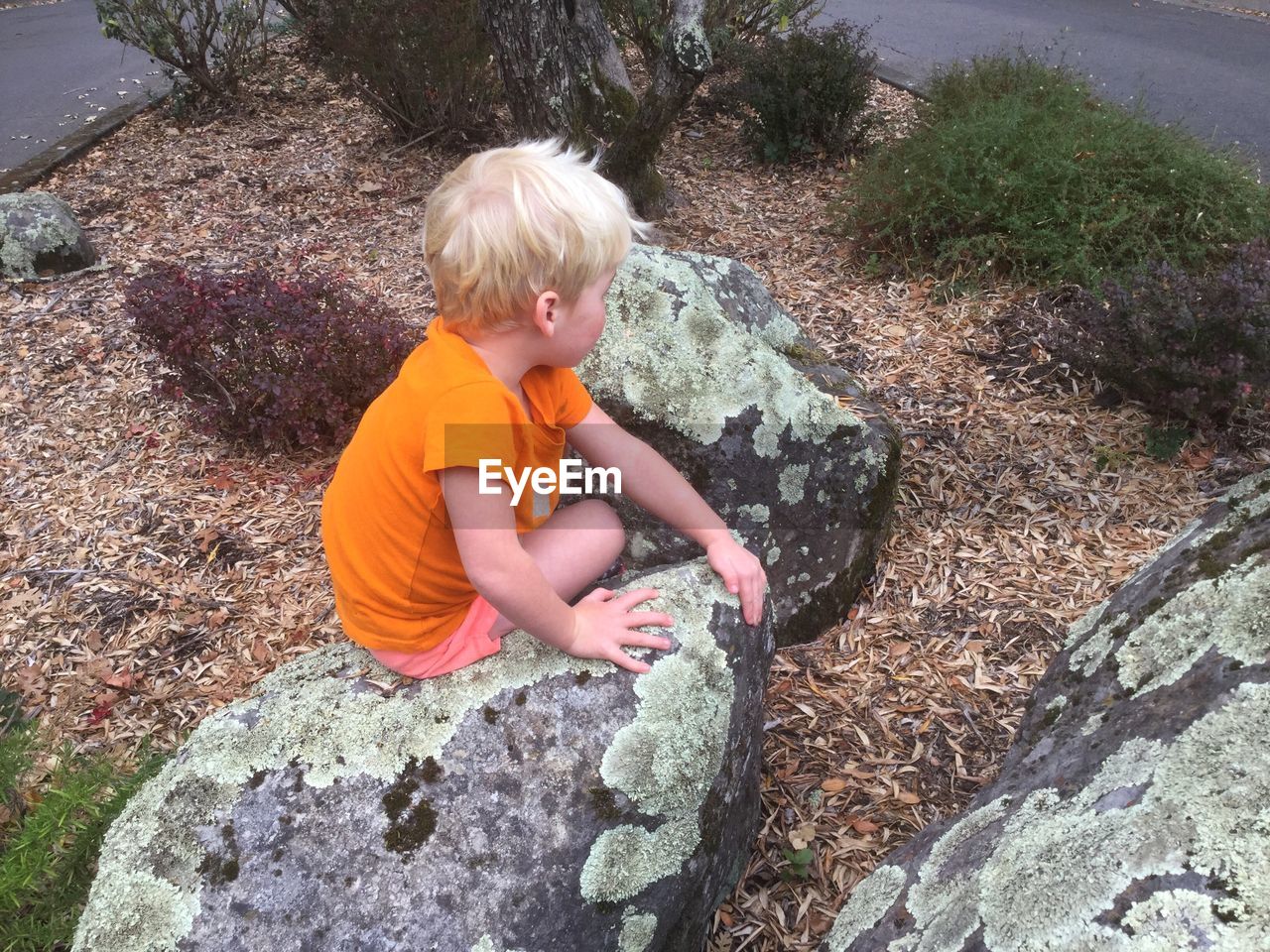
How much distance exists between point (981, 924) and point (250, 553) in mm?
2926

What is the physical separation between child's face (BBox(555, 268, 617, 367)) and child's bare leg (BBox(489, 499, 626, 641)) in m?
0.45

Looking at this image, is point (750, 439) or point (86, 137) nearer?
point (750, 439)

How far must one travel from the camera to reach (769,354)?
294 cm

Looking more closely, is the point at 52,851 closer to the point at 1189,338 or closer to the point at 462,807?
the point at 462,807

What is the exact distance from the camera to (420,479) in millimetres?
1713

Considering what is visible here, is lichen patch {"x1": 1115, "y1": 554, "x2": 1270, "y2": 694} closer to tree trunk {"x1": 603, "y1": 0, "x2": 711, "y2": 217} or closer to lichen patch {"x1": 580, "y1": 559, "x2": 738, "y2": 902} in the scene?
lichen patch {"x1": 580, "y1": 559, "x2": 738, "y2": 902}

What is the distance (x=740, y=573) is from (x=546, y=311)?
0.71 m

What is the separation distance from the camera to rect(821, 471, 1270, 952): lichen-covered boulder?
3.47 ft

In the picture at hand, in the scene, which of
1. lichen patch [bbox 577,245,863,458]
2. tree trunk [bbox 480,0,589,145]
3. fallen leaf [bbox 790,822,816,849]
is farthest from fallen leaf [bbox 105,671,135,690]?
tree trunk [bbox 480,0,589,145]

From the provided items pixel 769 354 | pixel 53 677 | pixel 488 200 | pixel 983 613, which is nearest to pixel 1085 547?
pixel 983 613

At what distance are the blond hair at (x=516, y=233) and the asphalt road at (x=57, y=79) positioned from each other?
729 cm

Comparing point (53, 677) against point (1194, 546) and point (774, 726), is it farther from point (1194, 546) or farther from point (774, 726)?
point (1194, 546)

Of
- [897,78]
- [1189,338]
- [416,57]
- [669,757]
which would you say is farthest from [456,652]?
[897,78]

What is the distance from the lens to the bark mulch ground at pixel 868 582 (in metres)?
2.55
